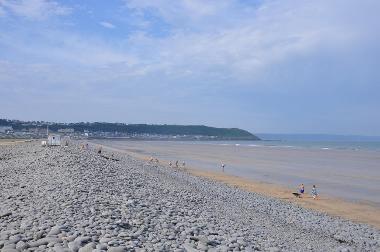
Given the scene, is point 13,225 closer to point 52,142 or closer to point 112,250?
point 112,250

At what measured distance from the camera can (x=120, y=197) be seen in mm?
13273

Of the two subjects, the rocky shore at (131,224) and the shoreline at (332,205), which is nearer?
the rocky shore at (131,224)

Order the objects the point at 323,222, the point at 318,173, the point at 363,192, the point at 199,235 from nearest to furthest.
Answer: the point at 199,235
the point at 323,222
the point at 363,192
the point at 318,173

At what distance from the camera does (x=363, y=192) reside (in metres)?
30.2

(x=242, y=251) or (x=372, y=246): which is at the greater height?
(x=242, y=251)

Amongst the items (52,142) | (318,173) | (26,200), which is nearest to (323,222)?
(26,200)

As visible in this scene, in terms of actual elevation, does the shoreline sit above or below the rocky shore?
below

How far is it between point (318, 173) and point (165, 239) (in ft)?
118

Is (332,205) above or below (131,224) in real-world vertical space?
below

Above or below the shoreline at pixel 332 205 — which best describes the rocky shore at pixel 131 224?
above

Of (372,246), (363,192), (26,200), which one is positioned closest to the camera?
(26,200)

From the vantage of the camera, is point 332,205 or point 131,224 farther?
point 332,205

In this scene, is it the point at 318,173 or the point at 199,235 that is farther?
the point at 318,173

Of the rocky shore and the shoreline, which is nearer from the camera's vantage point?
the rocky shore
